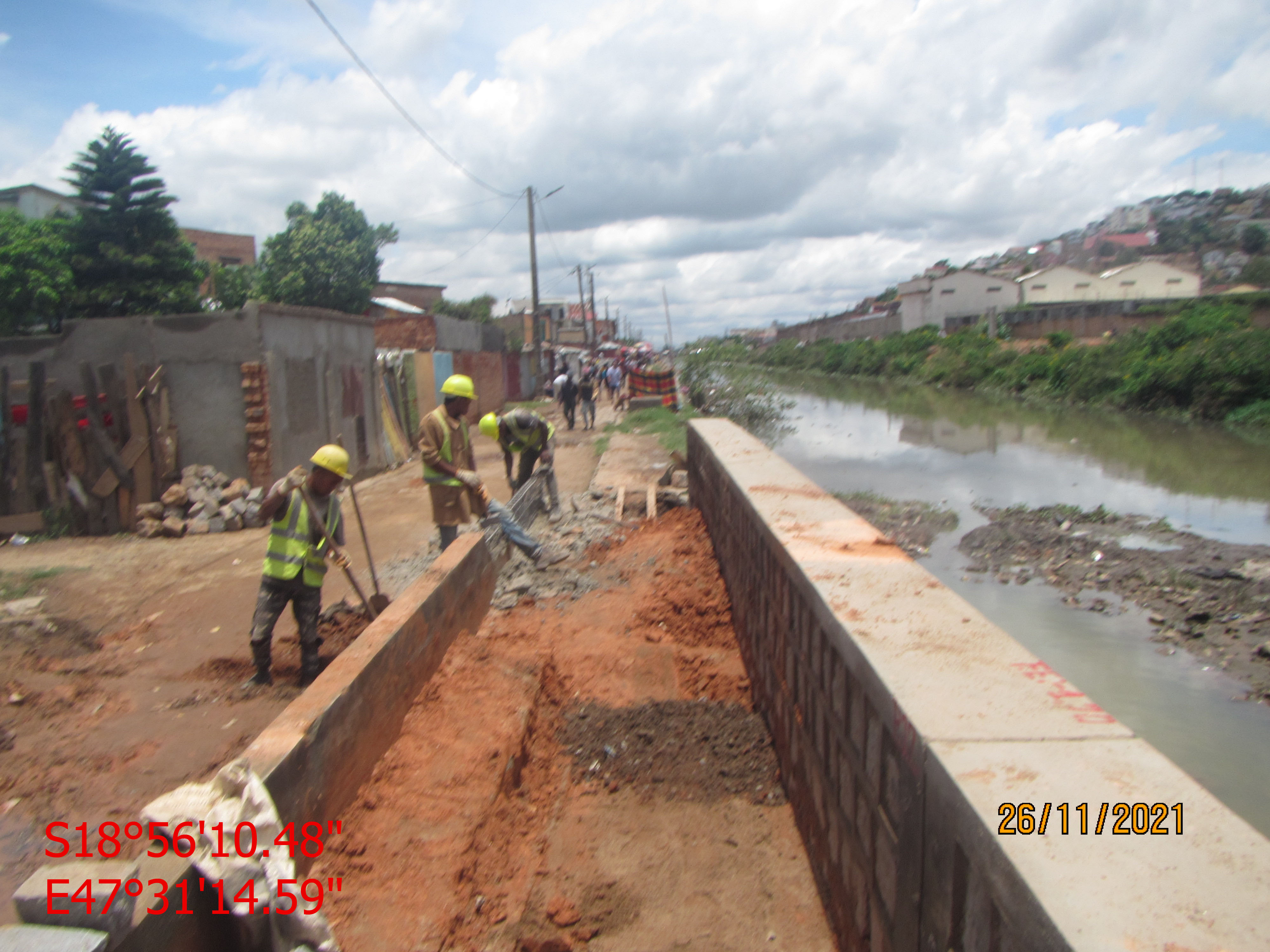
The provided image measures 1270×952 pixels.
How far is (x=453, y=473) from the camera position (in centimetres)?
672

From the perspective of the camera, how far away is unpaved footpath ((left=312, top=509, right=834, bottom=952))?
3.12m

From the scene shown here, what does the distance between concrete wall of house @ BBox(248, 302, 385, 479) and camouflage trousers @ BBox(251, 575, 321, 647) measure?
5888 millimetres

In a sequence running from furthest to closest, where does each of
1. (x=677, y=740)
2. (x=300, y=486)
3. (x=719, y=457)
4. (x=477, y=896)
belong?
(x=719, y=457), (x=300, y=486), (x=677, y=740), (x=477, y=896)

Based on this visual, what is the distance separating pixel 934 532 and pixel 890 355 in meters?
43.8

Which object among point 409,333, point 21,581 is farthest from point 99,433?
point 409,333

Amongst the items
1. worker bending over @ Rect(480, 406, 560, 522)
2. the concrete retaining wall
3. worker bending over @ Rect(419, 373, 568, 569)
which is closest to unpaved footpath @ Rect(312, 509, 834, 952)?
the concrete retaining wall

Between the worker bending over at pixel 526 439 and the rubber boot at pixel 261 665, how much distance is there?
394 centimetres

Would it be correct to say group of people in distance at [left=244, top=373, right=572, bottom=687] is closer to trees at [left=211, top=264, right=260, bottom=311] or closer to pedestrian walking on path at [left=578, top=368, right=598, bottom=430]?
pedestrian walking on path at [left=578, top=368, right=598, bottom=430]

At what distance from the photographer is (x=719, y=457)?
23.0ft

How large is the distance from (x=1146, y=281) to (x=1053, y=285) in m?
5.89

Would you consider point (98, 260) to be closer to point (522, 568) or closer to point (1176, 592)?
point (522, 568)

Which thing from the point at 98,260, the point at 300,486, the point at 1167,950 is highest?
the point at 98,260

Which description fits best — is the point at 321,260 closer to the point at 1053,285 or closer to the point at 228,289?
the point at 228,289

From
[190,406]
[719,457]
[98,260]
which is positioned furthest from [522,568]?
[98,260]
